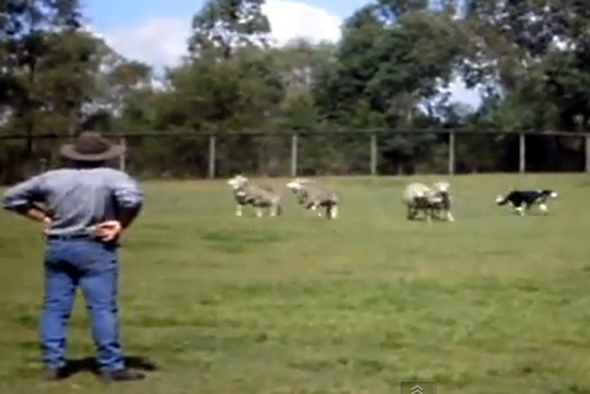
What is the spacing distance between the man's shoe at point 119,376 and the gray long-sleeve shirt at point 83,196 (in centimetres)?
85

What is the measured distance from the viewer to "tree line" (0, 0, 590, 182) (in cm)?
4281

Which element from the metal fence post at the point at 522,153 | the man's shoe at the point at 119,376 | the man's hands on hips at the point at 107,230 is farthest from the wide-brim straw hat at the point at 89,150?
the metal fence post at the point at 522,153

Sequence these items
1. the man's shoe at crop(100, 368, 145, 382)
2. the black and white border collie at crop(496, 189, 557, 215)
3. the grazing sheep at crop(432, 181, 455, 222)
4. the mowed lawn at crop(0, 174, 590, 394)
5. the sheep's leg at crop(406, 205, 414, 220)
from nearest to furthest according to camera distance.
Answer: the man's shoe at crop(100, 368, 145, 382) < the mowed lawn at crop(0, 174, 590, 394) < the grazing sheep at crop(432, 181, 455, 222) < the sheep's leg at crop(406, 205, 414, 220) < the black and white border collie at crop(496, 189, 557, 215)

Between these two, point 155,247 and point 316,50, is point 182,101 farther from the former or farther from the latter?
point 316,50

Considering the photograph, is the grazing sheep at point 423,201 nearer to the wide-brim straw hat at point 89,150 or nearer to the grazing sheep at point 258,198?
the grazing sheep at point 258,198

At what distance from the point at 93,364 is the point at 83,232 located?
113 cm

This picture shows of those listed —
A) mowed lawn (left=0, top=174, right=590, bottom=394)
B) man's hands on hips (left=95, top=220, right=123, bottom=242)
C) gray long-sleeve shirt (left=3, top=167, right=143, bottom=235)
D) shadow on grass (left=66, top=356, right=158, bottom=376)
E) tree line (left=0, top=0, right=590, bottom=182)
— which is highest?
tree line (left=0, top=0, right=590, bottom=182)

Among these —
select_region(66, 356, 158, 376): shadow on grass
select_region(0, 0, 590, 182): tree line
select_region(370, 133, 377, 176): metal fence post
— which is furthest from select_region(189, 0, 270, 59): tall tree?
select_region(66, 356, 158, 376): shadow on grass

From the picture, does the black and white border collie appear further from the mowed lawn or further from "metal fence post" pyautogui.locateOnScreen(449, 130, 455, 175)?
"metal fence post" pyautogui.locateOnScreen(449, 130, 455, 175)

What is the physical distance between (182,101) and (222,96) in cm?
168

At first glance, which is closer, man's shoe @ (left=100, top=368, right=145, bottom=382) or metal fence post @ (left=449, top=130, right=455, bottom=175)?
man's shoe @ (left=100, top=368, right=145, bottom=382)

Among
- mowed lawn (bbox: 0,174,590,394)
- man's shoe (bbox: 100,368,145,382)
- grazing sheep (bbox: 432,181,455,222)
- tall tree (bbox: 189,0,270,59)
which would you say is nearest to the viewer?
man's shoe (bbox: 100,368,145,382)

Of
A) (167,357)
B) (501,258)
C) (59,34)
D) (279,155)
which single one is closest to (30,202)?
(167,357)

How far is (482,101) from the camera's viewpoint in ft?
211
